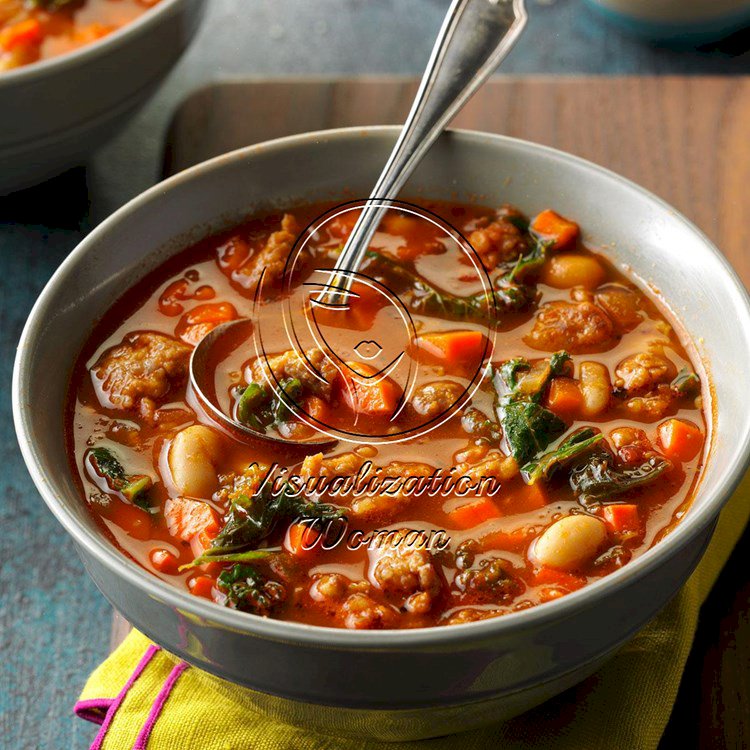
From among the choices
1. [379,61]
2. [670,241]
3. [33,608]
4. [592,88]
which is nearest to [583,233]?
[670,241]

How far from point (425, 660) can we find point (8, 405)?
79.2 inches

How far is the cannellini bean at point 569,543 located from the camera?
7.51ft

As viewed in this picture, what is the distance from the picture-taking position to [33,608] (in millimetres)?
3096

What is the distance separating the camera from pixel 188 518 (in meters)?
2.41

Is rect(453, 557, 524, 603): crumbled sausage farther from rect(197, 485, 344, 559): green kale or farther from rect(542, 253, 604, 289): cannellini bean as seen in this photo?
rect(542, 253, 604, 289): cannellini bean

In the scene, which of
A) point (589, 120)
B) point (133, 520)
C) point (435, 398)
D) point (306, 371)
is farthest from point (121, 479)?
point (589, 120)

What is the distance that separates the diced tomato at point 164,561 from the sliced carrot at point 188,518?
0.05 metres

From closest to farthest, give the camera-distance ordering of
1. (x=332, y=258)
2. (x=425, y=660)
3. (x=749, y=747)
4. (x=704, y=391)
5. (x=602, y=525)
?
1. (x=425, y=660)
2. (x=602, y=525)
3. (x=749, y=747)
4. (x=704, y=391)
5. (x=332, y=258)

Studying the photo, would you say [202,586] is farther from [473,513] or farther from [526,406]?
[526,406]

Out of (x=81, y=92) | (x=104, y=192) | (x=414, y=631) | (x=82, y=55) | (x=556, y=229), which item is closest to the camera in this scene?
(x=414, y=631)

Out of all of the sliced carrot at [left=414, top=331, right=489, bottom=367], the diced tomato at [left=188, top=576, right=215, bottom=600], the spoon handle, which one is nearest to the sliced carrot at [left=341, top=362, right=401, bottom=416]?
the sliced carrot at [left=414, top=331, right=489, bottom=367]

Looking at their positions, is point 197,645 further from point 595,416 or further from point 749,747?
point 749,747

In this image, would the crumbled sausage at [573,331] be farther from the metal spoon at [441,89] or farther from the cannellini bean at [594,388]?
the metal spoon at [441,89]

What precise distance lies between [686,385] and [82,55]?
210 centimetres
